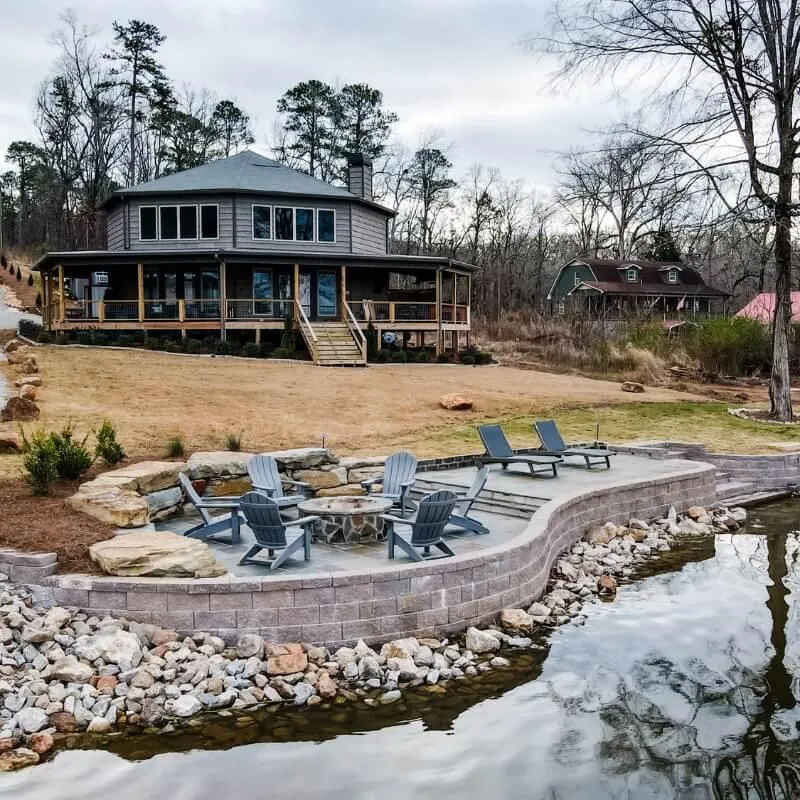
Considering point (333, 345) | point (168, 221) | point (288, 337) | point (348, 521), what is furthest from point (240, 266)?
point (348, 521)

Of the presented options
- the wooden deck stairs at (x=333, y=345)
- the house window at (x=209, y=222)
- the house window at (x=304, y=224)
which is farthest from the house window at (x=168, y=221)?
the wooden deck stairs at (x=333, y=345)

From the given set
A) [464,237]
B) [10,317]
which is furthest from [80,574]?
[464,237]

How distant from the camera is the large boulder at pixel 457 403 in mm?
19266

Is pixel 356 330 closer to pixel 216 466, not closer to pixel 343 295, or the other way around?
pixel 343 295

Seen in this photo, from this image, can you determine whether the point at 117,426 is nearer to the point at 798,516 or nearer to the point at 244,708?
the point at 244,708

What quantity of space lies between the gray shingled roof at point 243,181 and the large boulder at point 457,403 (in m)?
12.3

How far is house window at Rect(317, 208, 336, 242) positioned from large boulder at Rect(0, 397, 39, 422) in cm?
1602

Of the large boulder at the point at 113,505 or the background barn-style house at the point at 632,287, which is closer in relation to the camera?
the large boulder at the point at 113,505

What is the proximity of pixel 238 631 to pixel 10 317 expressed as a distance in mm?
32400

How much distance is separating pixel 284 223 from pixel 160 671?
24699 mm

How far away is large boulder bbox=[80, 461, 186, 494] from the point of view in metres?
8.66

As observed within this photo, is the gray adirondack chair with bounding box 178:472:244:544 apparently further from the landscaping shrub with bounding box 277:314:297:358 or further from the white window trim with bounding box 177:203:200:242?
the white window trim with bounding box 177:203:200:242

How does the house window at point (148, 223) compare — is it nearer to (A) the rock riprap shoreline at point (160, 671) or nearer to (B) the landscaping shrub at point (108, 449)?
(B) the landscaping shrub at point (108, 449)

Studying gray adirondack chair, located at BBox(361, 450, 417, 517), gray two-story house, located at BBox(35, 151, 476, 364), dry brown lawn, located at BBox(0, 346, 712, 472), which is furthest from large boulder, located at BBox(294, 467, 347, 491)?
gray two-story house, located at BBox(35, 151, 476, 364)
